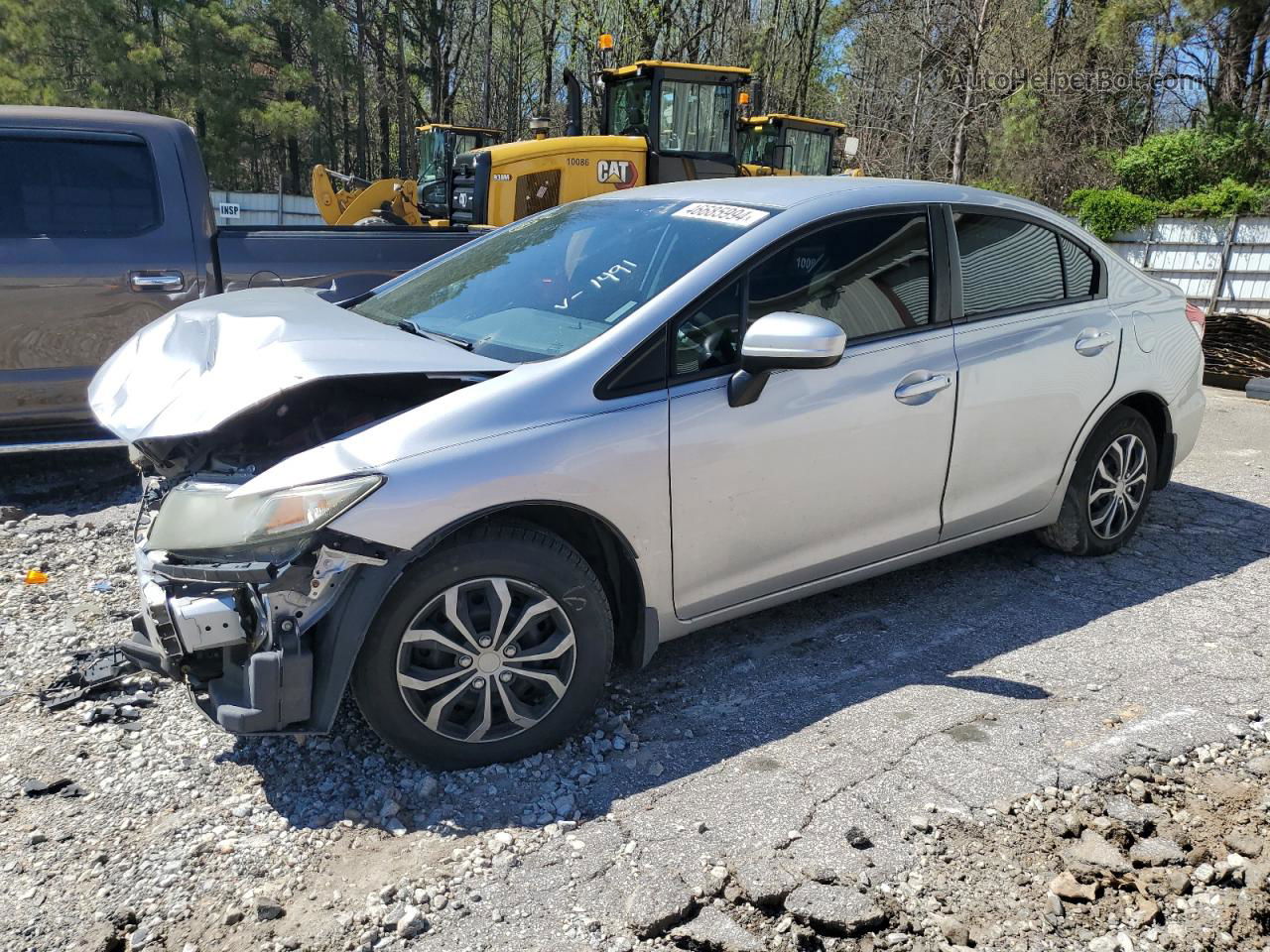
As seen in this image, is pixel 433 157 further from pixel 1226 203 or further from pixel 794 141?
pixel 1226 203

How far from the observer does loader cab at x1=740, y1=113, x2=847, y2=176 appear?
674 inches

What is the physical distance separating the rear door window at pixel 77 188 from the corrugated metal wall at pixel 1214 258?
41.9 feet

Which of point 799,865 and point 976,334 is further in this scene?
point 976,334

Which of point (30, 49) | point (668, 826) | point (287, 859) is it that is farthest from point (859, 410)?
point (30, 49)

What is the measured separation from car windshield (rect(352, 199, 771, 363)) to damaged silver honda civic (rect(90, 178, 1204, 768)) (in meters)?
0.02

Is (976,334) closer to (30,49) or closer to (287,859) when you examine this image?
(287,859)

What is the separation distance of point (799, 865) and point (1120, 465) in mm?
2990

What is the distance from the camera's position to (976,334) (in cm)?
399

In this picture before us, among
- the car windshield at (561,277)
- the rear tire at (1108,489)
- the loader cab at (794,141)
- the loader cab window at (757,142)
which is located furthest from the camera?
the loader cab at (794,141)

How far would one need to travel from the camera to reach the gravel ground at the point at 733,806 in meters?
2.46

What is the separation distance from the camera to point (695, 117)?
40.2 ft

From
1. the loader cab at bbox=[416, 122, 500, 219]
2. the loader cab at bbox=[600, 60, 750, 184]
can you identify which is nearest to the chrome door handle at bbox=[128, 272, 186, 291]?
the loader cab at bbox=[600, 60, 750, 184]

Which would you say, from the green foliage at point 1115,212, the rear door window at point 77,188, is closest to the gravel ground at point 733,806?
the rear door window at point 77,188

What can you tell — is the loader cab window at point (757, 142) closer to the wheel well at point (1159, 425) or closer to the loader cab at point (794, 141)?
the loader cab at point (794, 141)
